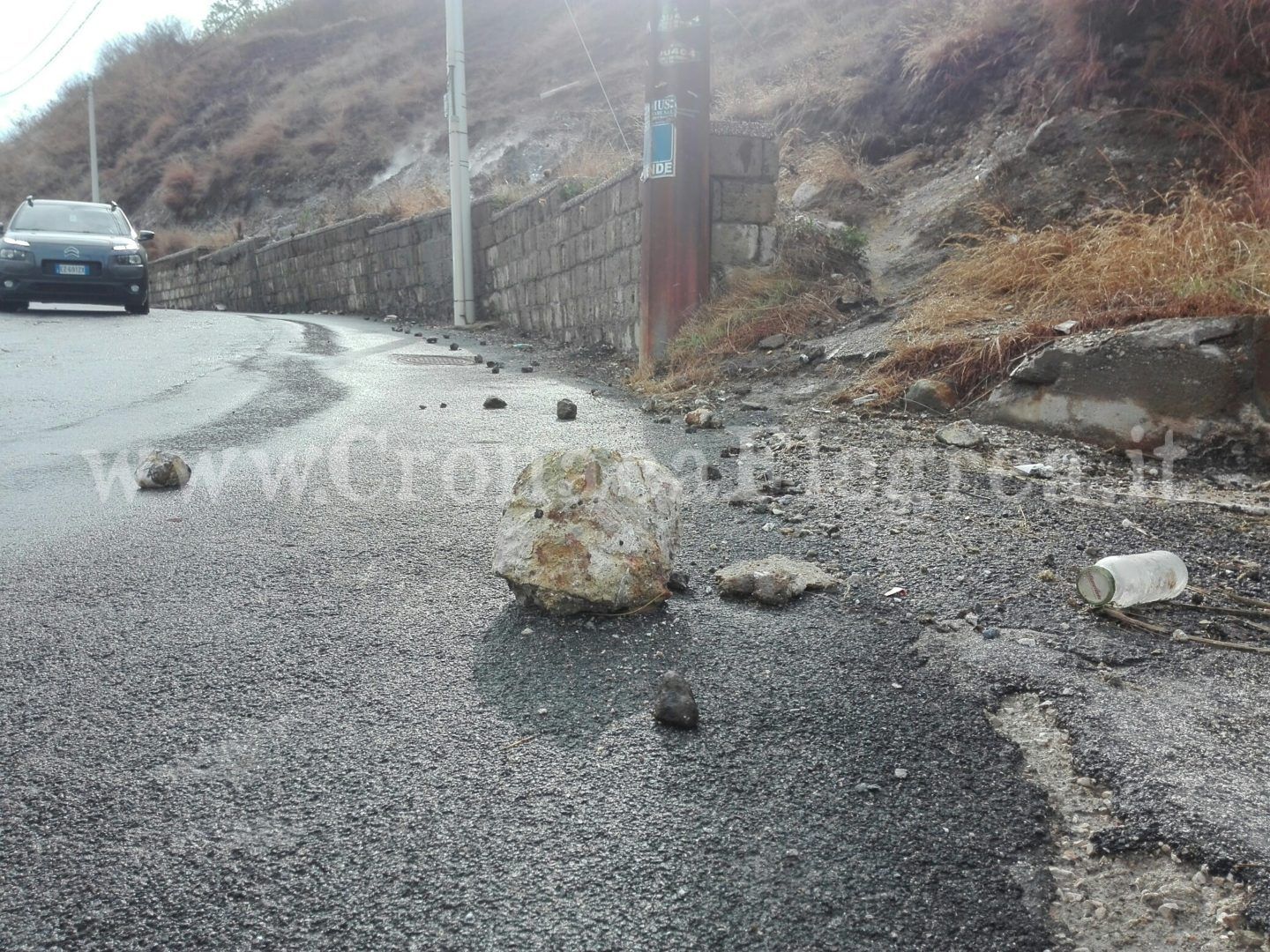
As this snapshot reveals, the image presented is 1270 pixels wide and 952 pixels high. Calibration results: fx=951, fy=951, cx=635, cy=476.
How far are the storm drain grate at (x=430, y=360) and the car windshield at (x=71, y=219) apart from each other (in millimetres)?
6684

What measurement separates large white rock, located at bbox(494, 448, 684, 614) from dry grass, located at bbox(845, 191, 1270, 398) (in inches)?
118

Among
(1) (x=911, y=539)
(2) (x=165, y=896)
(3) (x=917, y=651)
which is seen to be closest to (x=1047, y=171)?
(1) (x=911, y=539)

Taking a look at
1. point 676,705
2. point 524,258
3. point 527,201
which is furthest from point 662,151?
point 676,705

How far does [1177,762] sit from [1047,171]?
648cm

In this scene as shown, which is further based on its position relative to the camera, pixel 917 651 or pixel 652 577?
pixel 652 577

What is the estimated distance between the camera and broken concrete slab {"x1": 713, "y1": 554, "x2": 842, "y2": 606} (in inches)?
95.0

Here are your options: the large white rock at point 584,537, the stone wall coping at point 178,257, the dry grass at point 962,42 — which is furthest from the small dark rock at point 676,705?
the stone wall coping at point 178,257

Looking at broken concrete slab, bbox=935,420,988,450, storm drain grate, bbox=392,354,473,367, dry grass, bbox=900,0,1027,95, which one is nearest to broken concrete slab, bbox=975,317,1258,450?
broken concrete slab, bbox=935,420,988,450

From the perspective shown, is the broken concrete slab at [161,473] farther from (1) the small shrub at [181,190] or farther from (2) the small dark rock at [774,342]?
(1) the small shrub at [181,190]

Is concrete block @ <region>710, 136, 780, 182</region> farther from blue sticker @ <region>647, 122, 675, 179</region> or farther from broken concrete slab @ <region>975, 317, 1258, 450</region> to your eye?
broken concrete slab @ <region>975, 317, 1258, 450</region>

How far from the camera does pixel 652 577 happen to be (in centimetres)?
231

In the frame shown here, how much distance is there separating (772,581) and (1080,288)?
3.30 meters

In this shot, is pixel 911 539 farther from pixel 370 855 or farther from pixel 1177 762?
pixel 370 855

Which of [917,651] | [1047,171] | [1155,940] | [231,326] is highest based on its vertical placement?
[1047,171]
